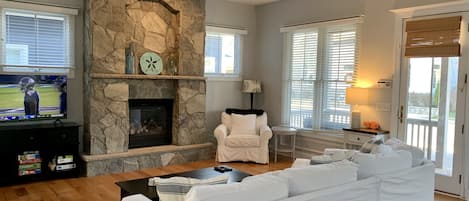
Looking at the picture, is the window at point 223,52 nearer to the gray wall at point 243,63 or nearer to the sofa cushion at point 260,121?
the gray wall at point 243,63

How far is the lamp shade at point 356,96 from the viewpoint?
530 centimetres

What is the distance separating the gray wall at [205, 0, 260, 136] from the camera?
693 centimetres

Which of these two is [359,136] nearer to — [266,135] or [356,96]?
[356,96]

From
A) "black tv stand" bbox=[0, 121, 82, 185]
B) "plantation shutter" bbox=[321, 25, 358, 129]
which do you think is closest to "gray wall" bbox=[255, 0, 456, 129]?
"plantation shutter" bbox=[321, 25, 358, 129]

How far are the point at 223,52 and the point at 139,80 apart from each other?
6.36ft

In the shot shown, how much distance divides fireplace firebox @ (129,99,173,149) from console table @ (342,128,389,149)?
9.55ft

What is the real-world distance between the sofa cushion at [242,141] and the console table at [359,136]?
1.43 meters

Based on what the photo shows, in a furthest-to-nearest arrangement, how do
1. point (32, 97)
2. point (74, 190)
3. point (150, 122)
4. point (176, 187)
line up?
point (150, 122) < point (32, 97) < point (74, 190) < point (176, 187)

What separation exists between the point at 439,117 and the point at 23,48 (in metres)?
5.65

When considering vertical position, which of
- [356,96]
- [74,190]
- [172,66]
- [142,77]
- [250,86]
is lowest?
[74,190]

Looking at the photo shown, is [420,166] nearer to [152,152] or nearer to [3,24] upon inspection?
[152,152]

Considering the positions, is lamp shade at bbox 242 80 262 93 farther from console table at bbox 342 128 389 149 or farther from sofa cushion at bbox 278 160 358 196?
sofa cushion at bbox 278 160 358 196

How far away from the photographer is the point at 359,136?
17.2 feet

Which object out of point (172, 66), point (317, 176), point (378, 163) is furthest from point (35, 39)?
point (378, 163)
